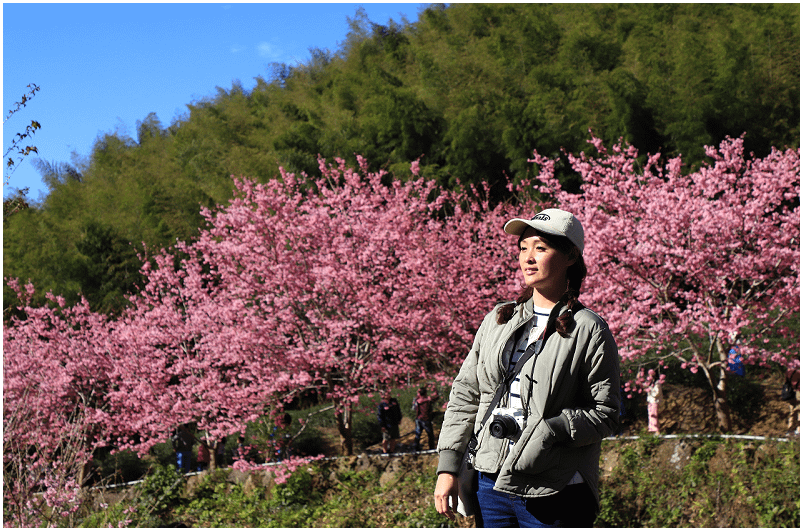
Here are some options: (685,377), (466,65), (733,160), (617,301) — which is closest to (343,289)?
(617,301)

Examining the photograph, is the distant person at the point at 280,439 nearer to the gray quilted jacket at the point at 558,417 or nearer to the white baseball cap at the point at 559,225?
the gray quilted jacket at the point at 558,417

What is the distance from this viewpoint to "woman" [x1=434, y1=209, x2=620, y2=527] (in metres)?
1.80

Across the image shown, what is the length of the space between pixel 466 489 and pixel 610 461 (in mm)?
5489

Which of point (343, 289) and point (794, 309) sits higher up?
point (343, 289)

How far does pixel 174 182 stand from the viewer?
25.4 m

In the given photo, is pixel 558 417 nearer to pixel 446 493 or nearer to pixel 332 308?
pixel 446 493

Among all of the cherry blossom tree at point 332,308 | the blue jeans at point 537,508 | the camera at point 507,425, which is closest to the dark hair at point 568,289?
the camera at point 507,425

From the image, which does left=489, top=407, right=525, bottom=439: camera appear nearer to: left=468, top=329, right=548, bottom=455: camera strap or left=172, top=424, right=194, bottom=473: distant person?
left=468, top=329, right=548, bottom=455: camera strap

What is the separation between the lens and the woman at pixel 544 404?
180 centimetres

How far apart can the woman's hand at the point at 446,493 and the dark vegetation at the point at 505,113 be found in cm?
1161

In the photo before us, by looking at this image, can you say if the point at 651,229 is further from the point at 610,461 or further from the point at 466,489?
the point at 466,489

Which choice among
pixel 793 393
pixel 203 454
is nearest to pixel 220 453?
pixel 203 454

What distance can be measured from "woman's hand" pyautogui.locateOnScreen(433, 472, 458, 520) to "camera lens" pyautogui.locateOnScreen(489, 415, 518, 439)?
0.20 m

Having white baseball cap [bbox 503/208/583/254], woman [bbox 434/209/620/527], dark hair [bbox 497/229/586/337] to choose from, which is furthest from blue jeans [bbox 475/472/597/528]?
white baseball cap [bbox 503/208/583/254]
